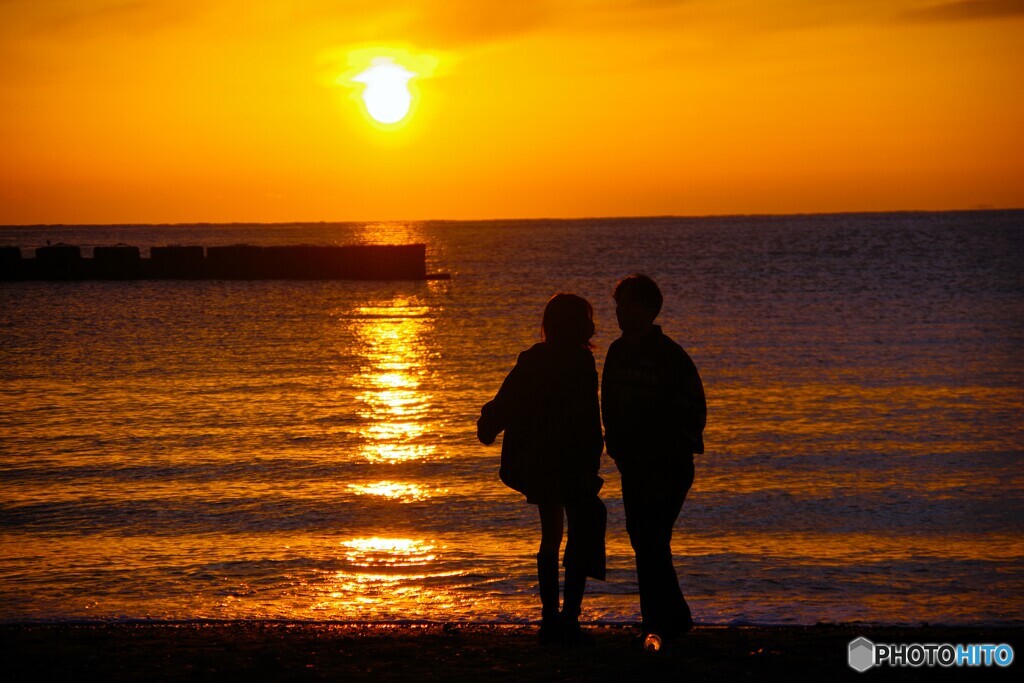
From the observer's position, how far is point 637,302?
202 inches

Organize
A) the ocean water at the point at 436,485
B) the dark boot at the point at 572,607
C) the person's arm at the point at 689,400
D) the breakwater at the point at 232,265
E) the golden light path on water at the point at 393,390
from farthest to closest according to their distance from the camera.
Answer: the breakwater at the point at 232,265
the golden light path on water at the point at 393,390
the ocean water at the point at 436,485
the dark boot at the point at 572,607
the person's arm at the point at 689,400

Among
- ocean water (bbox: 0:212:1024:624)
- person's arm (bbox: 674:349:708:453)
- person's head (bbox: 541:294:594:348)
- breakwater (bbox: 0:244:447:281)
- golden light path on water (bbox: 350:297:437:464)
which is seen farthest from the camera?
breakwater (bbox: 0:244:447:281)

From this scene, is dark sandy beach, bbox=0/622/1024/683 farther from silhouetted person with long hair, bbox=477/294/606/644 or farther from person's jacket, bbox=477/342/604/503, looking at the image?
person's jacket, bbox=477/342/604/503

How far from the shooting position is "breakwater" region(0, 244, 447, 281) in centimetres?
6856

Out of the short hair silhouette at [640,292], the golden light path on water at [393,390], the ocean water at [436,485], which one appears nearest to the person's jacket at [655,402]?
the short hair silhouette at [640,292]

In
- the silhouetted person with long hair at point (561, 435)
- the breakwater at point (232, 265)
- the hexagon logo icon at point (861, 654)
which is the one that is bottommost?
the hexagon logo icon at point (861, 654)

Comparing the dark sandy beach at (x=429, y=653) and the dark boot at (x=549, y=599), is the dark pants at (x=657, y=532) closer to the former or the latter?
the dark sandy beach at (x=429, y=653)

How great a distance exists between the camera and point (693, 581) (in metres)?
7.67

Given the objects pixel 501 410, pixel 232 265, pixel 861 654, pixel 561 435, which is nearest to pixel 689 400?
pixel 561 435

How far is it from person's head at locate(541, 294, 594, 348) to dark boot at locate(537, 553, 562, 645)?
1058 millimetres

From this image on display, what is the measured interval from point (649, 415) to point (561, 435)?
0.46 metres

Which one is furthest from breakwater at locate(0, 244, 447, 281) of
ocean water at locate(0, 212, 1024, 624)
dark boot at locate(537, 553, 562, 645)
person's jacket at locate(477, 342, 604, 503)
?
person's jacket at locate(477, 342, 604, 503)

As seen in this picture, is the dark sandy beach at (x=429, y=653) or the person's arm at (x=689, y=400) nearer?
the dark sandy beach at (x=429, y=653)

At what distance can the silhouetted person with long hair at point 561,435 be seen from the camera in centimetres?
532
